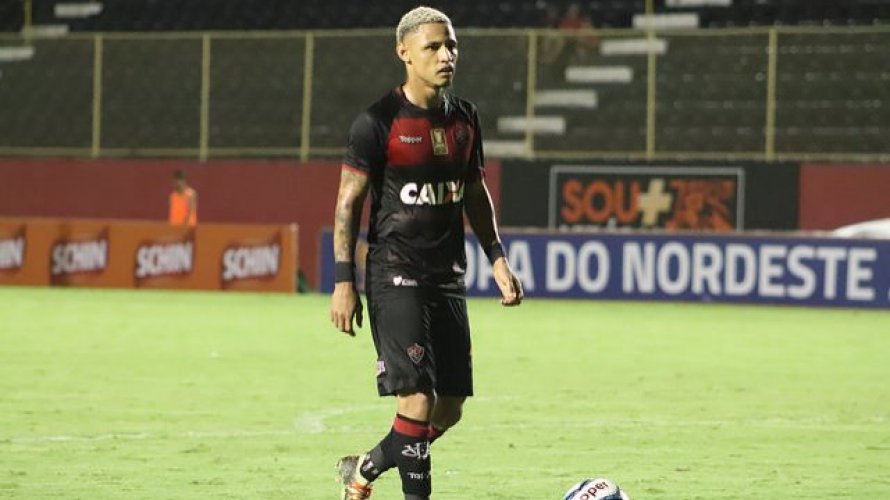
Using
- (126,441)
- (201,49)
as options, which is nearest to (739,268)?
(201,49)

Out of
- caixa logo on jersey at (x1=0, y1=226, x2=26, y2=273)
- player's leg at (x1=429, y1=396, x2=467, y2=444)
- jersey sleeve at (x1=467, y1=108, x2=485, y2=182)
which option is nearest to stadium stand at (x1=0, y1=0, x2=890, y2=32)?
caixa logo on jersey at (x1=0, y1=226, x2=26, y2=273)

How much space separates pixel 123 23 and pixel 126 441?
2325cm

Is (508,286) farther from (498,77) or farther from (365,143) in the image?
(498,77)

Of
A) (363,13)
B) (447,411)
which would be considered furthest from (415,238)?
(363,13)

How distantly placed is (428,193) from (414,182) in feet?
0.23

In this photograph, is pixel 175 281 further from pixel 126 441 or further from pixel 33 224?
pixel 126 441

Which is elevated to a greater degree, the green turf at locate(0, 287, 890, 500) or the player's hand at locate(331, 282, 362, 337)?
the player's hand at locate(331, 282, 362, 337)

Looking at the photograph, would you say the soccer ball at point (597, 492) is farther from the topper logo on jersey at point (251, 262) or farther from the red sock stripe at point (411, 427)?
the topper logo on jersey at point (251, 262)

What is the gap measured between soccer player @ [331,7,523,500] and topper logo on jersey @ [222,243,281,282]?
2000 centimetres

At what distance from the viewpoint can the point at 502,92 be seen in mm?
28953

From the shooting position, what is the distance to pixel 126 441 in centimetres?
1046

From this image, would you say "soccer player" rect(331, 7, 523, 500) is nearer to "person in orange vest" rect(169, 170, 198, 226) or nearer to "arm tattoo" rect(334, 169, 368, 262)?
"arm tattoo" rect(334, 169, 368, 262)

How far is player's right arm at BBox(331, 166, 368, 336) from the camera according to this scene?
7.30 metres

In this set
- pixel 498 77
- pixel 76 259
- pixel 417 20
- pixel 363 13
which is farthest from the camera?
pixel 363 13
